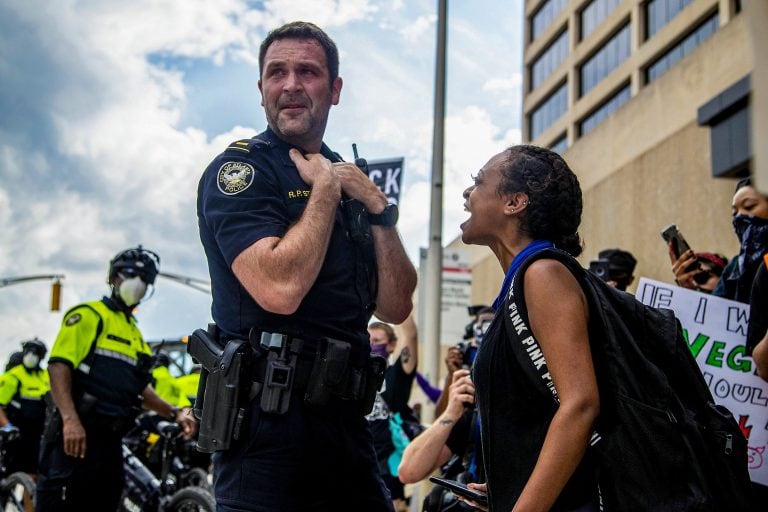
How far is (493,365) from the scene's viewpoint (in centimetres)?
229

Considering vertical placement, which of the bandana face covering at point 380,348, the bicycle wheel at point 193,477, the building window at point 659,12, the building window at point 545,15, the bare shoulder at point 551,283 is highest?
the building window at point 545,15

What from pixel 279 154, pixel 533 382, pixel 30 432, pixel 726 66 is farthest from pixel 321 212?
pixel 726 66

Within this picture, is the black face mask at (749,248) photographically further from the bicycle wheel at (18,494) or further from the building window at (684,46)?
the building window at (684,46)

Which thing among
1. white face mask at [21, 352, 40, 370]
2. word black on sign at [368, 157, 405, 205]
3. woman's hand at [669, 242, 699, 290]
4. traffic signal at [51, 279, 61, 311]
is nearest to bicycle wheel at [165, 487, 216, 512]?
word black on sign at [368, 157, 405, 205]

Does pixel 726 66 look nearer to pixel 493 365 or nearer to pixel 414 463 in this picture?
pixel 414 463

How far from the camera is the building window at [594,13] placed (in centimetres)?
4084

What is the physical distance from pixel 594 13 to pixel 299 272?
142ft

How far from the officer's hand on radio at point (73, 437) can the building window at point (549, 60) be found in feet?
143

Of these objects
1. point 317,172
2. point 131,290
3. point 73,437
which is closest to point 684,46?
point 131,290

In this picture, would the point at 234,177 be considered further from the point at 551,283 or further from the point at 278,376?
the point at 551,283

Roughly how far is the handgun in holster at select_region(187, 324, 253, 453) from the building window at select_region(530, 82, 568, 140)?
146ft

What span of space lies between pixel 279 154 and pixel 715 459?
1540 millimetres

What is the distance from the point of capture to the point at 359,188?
9.34 ft

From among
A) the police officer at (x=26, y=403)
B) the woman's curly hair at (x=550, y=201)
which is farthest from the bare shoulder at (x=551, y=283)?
the police officer at (x=26, y=403)
